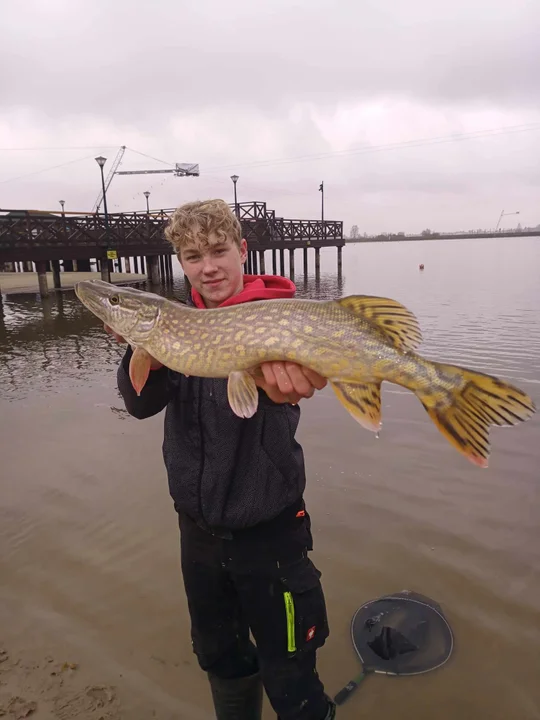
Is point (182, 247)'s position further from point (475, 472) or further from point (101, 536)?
point (475, 472)

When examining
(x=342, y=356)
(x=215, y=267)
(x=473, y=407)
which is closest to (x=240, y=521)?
(x=342, y=356)

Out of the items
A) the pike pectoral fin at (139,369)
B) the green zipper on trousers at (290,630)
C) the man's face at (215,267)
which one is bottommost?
the green zipper on trousers at (290,630)

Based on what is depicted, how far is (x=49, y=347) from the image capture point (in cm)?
1309

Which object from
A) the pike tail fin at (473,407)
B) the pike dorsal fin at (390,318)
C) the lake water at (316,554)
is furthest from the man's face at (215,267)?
the lake water at (316,554)

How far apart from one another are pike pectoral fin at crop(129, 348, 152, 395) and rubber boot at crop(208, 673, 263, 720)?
1783 mm

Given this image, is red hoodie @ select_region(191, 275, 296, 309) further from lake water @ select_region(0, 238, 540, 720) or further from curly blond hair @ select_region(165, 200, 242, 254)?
lake water @ select_region(0, 238, 540, 720)

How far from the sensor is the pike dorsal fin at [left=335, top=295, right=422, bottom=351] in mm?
Result: 2426

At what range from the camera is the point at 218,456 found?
2539 mm

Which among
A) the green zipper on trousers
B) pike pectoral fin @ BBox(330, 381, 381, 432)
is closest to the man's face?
pike pectoral fin @ BBox(330, 381, 381, 432)

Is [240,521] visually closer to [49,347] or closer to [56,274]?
[49,347]

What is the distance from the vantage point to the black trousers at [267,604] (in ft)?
7.80

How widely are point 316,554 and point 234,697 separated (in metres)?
1.79

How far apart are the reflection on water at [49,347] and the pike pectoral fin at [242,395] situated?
24.2 ft

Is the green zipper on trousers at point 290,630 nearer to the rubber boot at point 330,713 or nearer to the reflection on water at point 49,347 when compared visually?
the rubber boot at point 330,713
